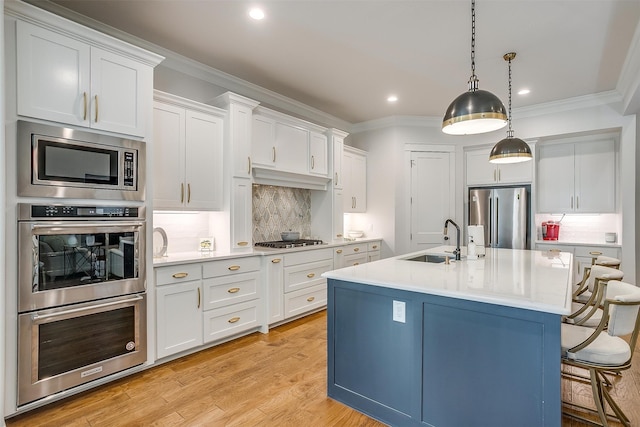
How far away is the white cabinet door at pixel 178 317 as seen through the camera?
9.09ft

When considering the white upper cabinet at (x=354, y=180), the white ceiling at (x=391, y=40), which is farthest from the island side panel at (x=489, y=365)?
the white upper cabinet at (x=354, y=180)

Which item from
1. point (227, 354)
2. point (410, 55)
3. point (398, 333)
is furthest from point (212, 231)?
point (410, 55)

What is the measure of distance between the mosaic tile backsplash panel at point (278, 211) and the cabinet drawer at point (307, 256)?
626 millimetres

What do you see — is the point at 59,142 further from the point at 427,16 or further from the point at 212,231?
the point at 427,16

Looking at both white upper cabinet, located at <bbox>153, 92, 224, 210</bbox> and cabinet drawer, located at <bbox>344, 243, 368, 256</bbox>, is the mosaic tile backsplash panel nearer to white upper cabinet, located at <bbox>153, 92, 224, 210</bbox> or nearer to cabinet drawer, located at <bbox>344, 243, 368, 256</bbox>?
cabinet drawer, located at <bbox>344, 243, 368, 256</bbox>

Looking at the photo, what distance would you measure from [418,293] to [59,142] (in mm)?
2513

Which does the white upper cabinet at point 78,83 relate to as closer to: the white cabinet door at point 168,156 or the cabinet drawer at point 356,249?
the white cabinet door at point 168,156

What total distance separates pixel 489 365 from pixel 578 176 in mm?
4510

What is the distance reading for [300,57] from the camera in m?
3.42

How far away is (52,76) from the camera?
2.20 metres

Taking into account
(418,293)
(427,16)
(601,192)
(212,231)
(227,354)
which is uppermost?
(427,16)

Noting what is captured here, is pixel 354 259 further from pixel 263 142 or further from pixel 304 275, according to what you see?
pixel 263 142

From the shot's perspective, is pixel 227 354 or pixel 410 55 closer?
pixel 227 354

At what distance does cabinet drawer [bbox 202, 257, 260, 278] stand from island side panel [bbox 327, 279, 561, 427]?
1.34 meters
